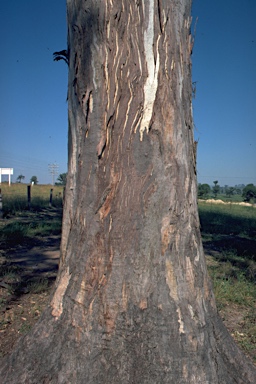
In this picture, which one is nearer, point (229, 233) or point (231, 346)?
point (231, 346)

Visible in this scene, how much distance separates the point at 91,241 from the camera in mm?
2232

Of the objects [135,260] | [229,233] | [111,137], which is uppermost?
[111,137]

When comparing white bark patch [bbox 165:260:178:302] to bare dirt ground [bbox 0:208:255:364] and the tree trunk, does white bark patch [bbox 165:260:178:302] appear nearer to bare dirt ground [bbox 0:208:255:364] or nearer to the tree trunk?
the tree trunk

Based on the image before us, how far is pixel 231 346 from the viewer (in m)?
2.41

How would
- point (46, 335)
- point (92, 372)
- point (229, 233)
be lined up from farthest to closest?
point (229, 233), point (46, 335), point (92, 372)

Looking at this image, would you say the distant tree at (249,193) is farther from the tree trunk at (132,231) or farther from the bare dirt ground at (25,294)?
the tree trunk at (132,231)

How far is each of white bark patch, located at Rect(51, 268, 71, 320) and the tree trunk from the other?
2 cm

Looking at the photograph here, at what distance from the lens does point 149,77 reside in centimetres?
221

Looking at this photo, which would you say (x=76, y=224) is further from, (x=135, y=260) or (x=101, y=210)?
(x=135, y=260)

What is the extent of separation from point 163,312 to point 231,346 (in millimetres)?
587

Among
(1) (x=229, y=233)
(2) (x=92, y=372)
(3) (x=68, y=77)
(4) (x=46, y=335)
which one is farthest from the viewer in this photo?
(1) (x=229, y=233)

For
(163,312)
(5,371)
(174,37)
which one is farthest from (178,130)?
(5,371)

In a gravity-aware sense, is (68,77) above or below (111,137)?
above

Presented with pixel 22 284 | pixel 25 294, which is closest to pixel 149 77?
pixel 25 294
